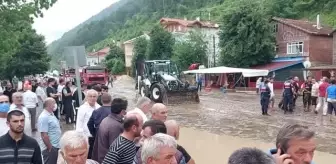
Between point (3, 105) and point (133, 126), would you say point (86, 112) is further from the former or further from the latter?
point (133, 126)

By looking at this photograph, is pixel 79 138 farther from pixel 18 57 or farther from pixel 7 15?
pixel 18 57

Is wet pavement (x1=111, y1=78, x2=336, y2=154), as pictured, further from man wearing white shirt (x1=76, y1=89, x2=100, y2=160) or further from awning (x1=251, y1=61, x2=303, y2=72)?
awning (x1=251, y1=61, x2=303, y2=72)

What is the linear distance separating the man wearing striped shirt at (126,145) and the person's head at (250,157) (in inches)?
81.5

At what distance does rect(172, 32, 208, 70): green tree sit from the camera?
4603 cm

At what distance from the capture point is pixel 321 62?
128ft

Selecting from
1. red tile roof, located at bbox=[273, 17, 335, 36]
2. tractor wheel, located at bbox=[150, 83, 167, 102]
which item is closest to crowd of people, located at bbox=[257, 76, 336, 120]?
tractor wheel, located at bbox=[150, 83, 167, 102]

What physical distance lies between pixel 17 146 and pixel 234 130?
9.85m

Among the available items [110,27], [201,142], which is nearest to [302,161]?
[201,142]

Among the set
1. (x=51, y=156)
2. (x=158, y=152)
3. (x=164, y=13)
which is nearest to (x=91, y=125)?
(x=51, y=156)

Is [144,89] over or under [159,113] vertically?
under

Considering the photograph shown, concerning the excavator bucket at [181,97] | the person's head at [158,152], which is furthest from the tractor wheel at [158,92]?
the person's head at [158,152]

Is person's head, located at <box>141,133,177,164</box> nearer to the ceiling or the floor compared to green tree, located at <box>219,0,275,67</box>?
nearer to the floor

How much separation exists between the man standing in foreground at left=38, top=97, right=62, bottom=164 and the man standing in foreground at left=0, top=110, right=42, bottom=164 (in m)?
1.36

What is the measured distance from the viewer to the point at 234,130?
13.2 meters
